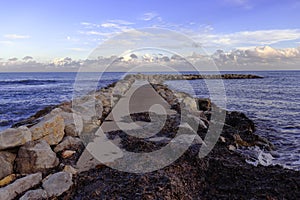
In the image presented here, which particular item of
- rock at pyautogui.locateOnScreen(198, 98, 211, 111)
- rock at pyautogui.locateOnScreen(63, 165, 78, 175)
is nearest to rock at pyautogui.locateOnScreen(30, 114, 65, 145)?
rock at pyautogui.locateOnScreen(63, 165, 78, 175)

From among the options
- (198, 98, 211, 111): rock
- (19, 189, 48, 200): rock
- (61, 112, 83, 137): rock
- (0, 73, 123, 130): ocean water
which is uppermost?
(61, 112, 83, 137): rock

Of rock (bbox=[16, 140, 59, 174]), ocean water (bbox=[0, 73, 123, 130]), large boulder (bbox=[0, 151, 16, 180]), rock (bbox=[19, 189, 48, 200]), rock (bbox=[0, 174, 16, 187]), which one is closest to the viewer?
rock (bbox=[19, 189, 48, 200])

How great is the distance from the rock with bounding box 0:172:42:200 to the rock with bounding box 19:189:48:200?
0.23 meters

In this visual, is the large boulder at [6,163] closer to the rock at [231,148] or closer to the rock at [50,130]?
the rock at [50,130]

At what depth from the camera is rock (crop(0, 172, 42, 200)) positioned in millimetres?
3684

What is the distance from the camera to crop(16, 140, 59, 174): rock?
4.49 m

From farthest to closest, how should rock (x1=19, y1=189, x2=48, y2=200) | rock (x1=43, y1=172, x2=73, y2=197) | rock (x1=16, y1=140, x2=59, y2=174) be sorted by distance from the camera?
rock (x1=16, y1=140, x2=59, y2=174) → rock (x1=43, y1=172, x2=73, y2=197) → rock (x1=19, y1=189, x2=48, y2=200)

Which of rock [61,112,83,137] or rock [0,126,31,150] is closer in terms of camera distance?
rock [0,126,31,150]

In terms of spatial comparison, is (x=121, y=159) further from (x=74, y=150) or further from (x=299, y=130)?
(x=299, y=130)

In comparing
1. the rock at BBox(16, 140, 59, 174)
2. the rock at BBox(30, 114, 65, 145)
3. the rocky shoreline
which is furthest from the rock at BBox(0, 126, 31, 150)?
the rock at BBox(30, 114, 65, 145)

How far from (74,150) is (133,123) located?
257cm

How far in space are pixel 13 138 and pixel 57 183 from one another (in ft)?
4.58

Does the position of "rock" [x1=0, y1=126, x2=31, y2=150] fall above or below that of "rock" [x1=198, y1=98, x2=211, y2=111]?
above

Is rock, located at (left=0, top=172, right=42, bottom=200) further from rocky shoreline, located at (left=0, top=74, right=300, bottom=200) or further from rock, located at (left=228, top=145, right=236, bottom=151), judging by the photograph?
rock, located at (left=228, top=145, right=236, bottom=151)
